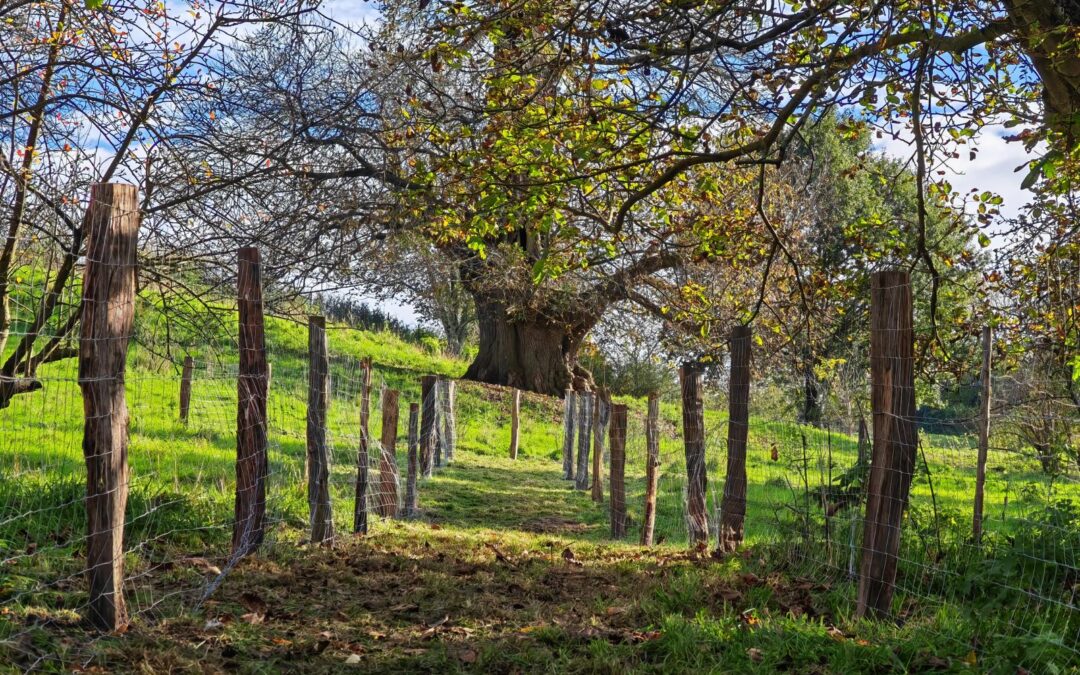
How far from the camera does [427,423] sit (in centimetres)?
1451

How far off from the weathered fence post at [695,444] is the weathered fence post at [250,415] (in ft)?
13.7

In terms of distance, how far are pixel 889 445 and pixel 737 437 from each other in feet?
7.90

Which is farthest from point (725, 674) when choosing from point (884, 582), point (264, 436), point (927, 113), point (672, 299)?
point (672, 299)

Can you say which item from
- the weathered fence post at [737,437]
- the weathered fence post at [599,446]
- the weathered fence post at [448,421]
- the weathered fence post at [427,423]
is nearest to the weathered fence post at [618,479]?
the weathered fence post at [599,446]

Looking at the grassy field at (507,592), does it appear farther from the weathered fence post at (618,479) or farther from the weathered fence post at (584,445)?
the weathered fence post at (584,445)

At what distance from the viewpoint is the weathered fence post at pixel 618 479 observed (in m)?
11.0

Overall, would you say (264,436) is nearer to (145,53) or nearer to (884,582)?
(145,53)

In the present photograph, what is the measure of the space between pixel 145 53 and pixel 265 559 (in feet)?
14.2

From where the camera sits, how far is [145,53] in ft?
24.6

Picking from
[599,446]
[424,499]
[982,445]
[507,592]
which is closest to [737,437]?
[982,445]

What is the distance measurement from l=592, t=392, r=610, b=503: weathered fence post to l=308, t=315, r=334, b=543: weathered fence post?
575 centimetres

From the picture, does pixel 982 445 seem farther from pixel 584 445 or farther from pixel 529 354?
pixel 529 354

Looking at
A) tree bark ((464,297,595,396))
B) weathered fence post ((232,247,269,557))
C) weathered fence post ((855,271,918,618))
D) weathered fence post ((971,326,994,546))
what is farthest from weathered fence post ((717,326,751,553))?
tree bark ((464,297,595,396))

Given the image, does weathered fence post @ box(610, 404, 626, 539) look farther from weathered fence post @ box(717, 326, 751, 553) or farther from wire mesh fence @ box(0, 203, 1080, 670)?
weathered fence post @ box(717, 326, 751, 553)
